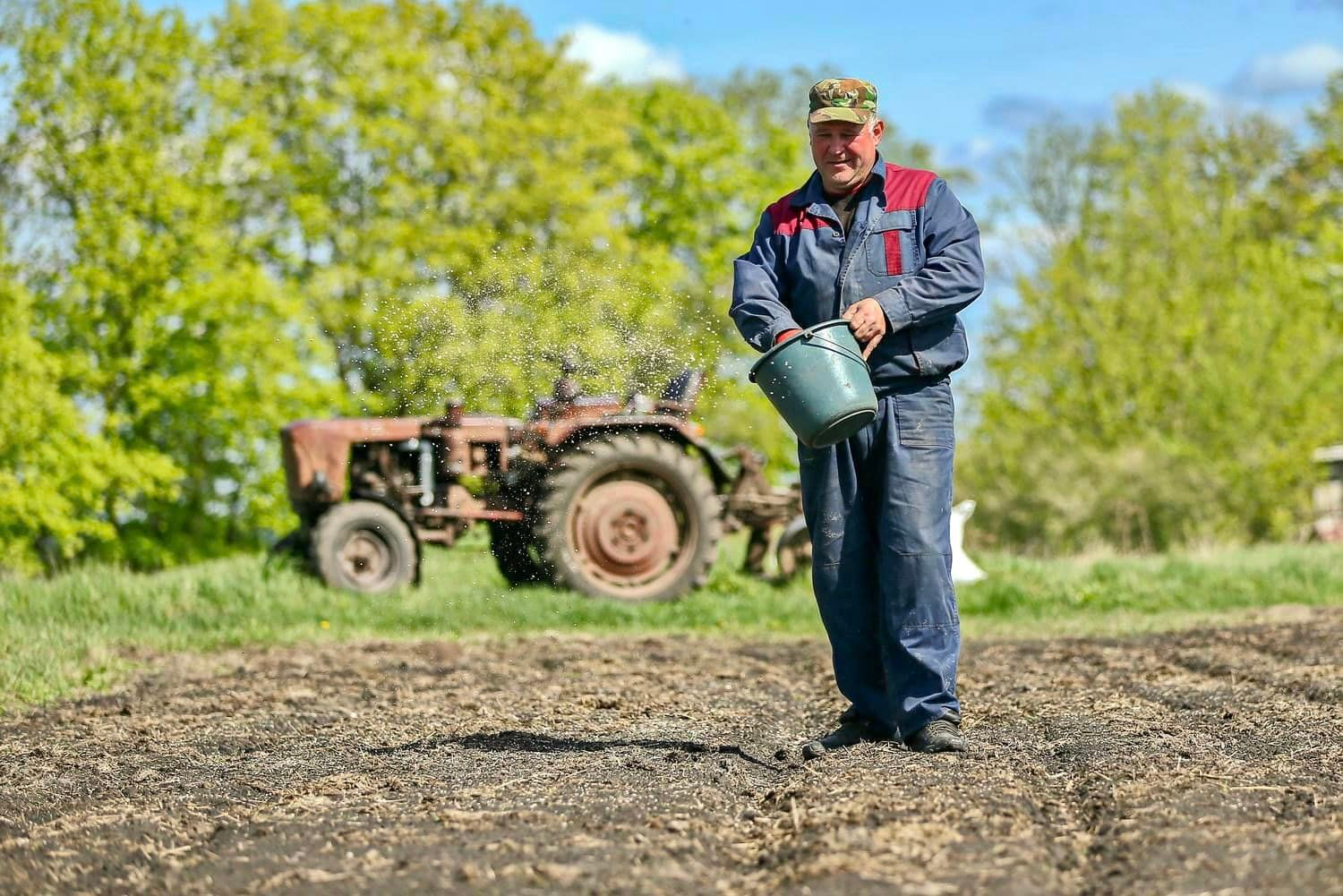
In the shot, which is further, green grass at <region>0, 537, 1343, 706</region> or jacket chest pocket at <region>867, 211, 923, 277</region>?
green grass at <region>0, 537, 1343, 706</region>

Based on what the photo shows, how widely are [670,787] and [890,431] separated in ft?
4.42

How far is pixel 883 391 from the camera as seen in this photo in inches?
199

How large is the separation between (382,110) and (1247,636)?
829 inches

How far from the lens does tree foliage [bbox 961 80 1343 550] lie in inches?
874

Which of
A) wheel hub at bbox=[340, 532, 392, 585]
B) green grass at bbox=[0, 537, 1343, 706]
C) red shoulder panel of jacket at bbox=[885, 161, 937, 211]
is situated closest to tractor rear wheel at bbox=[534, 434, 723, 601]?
green grass at bbox=[0, 537, 1343, 706]

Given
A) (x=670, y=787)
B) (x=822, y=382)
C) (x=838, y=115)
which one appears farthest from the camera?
(x=838, y=115)

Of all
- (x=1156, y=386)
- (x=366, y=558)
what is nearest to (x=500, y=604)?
(x=366, y=558)

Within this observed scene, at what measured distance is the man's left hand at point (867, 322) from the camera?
4.85 metres

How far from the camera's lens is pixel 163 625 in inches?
414

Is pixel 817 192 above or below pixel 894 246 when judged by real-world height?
above

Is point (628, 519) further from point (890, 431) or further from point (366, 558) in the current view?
point (890, 431)

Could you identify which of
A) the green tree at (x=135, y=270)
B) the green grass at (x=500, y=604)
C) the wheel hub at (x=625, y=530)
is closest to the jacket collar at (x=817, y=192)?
the green grass at (x=500, y=604)

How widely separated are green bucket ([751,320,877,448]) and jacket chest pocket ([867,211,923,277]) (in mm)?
348

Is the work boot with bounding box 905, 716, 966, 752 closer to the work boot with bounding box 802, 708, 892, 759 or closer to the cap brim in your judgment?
the work boot with bounding box 802, 708, 892, 759
